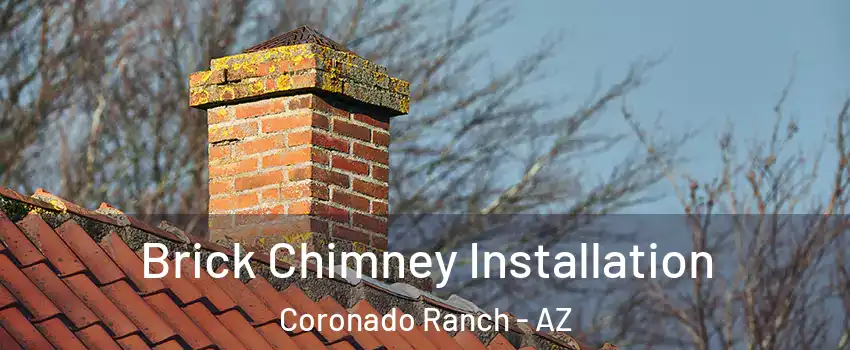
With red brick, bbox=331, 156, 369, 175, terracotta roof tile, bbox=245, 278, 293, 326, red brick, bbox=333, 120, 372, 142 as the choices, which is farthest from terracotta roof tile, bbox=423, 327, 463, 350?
red brick, bbox=333, 120, 372, 142

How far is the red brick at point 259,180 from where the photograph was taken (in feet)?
20.4

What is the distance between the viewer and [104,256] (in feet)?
15.5

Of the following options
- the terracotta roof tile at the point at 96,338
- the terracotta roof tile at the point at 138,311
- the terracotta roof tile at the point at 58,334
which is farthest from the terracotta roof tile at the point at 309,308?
the terracotta roof tile at the point at 58,334

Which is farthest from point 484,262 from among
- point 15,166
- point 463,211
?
point 15,166

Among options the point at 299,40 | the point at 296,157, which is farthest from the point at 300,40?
the point at 296,157

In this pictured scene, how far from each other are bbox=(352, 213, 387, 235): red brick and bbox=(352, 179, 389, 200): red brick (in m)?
0.10

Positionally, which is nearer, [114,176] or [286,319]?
[286,319]

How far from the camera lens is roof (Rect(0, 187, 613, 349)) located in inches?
166

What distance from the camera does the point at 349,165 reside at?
251 inches

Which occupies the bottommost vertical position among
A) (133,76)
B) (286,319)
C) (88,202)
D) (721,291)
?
(286,319)

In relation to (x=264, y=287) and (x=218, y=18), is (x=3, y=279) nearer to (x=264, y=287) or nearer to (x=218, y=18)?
(x=264, y=287)

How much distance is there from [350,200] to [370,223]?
179mm

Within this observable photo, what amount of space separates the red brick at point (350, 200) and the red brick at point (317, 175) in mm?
44

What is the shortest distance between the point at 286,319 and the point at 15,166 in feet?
42.2
